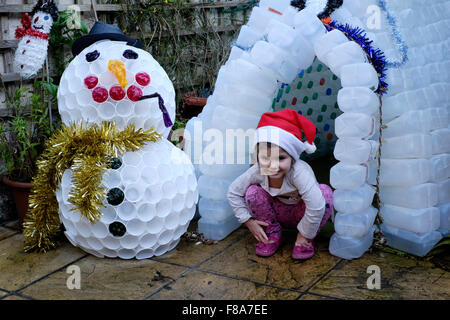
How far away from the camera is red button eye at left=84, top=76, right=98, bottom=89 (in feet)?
8.02

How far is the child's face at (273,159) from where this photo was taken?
2.48 m

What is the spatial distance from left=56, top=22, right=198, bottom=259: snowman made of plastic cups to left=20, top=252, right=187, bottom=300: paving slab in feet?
0.27

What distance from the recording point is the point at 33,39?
2.88 m

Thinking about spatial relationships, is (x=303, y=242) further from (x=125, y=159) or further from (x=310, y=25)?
(x=310, y=25)

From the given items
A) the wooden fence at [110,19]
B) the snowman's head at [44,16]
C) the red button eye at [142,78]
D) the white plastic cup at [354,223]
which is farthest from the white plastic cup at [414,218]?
the wooden fence at [110,19]

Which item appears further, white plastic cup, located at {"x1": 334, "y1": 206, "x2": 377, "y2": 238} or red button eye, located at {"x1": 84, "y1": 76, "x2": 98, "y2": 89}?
white plastic cup, located at {"x1": 334, "y1": 206, "x2": 377, "y2": 238}

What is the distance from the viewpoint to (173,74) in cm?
462

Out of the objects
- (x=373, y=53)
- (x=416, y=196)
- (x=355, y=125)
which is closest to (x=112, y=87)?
(x=355, y=125)

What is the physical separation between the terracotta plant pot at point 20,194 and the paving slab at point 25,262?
0.23 metres

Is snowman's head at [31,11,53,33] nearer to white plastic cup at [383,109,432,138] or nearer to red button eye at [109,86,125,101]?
red button eye at [109,86,125,101]

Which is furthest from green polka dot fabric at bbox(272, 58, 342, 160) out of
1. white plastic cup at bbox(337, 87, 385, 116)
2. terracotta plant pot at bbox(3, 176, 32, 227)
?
terracotta plant pot at bbox(3, 176, 32, 227)

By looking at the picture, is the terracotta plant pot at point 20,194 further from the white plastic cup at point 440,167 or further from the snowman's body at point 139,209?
the white plastic cup at point 440,167
